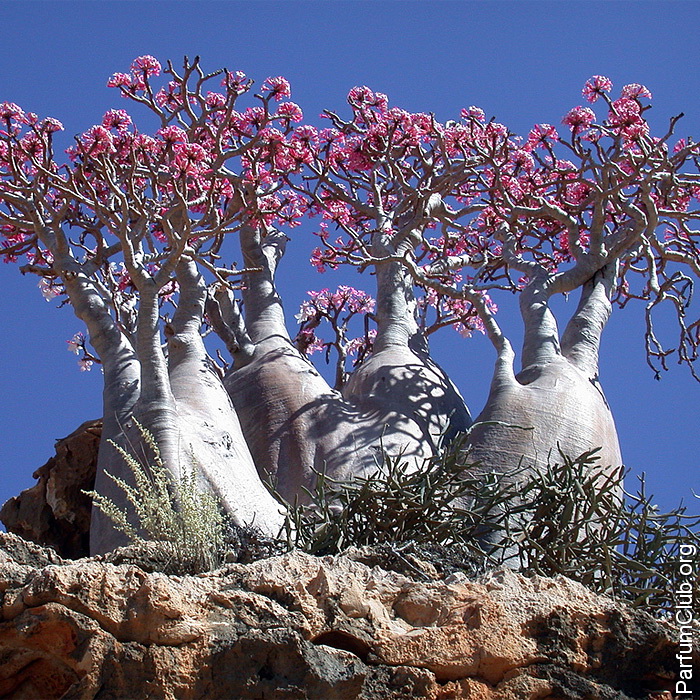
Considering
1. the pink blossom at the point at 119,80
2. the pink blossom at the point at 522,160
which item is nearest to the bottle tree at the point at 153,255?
the pink blossom at the point at 119,80

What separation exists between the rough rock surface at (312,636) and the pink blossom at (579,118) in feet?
18.0

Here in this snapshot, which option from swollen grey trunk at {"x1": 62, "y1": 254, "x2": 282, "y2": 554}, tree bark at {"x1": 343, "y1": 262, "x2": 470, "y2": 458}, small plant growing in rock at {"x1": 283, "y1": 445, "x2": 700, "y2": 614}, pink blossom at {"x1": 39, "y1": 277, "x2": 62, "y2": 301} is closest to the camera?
small plant growing in rock at {"x1": 283, "y1": 445, "x2": 700, "y2": 614}

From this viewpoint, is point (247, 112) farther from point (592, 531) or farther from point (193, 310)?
point (592, 531)

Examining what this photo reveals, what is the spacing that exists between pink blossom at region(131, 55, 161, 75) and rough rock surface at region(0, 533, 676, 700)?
5307 mm

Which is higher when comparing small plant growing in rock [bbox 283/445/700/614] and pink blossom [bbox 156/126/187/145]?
pink blossom [bbox 156/126/187/145]

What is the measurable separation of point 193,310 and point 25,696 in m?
3.64

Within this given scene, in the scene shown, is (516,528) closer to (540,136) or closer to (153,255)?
(153,255)

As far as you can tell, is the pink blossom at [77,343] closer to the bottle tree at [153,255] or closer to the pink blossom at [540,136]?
the bottle tree at [153,255]

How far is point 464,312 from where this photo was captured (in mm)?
8844

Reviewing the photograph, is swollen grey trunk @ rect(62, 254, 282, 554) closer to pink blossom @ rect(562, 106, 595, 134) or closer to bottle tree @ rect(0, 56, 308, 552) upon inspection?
bottle tree @ rect(0, 56, 308, 552)

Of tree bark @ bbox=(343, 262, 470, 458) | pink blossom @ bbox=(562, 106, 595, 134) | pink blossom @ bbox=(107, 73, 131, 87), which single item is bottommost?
tree bark @ bbox=(343, 262, 470, 458)

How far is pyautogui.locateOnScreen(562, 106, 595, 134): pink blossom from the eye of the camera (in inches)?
311

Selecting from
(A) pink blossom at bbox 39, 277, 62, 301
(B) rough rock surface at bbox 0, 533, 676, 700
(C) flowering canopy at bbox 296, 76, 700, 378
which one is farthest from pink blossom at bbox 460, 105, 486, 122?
(B) rough rock surface at bbox 0, 533, 676, 700

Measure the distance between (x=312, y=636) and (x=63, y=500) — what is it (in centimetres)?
339
